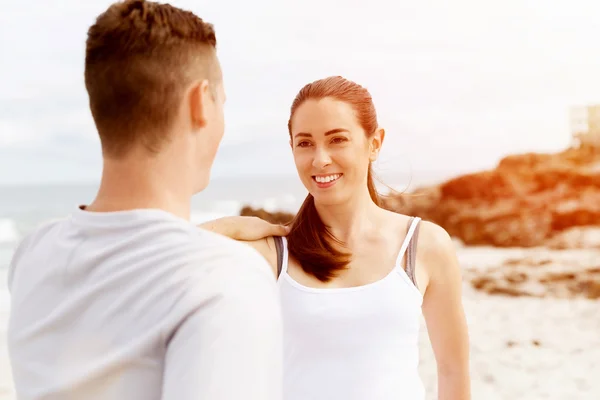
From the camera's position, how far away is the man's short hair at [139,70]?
85cm

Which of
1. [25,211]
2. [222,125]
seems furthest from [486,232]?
[25,211]

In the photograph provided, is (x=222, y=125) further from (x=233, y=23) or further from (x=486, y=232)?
(x=233, y=23)

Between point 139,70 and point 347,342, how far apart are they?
1118 mm

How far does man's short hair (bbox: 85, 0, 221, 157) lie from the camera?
846 millimetres

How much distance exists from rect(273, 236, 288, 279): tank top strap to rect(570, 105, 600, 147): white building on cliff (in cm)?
1441

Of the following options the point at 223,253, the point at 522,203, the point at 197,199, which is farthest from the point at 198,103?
the point at 197,199

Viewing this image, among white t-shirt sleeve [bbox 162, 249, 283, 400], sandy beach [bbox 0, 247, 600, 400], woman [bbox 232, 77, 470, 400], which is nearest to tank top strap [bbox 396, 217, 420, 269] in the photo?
woman [bbox 232, 77, 470, 400]

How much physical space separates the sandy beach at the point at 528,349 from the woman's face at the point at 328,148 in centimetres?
359

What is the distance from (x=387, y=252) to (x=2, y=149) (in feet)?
105

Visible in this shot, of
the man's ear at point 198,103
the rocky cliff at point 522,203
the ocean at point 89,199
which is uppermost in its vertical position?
the man's ear at point 198,103

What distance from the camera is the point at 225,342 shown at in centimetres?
70

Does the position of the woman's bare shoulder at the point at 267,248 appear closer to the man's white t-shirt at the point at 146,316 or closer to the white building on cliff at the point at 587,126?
the man's white t-shirt at the point at 146,316

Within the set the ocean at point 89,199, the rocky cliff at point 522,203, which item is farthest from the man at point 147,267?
the ocean at point 89,199

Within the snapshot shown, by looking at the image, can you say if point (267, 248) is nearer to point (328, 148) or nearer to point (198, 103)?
point (328, 148)
